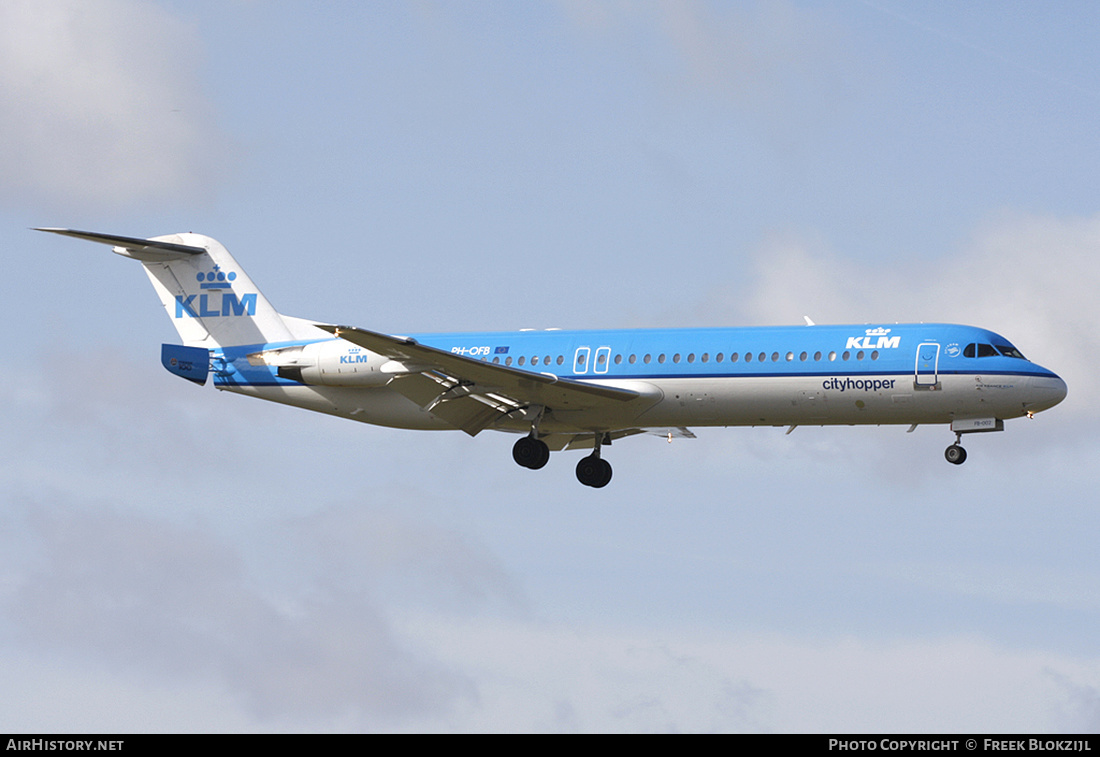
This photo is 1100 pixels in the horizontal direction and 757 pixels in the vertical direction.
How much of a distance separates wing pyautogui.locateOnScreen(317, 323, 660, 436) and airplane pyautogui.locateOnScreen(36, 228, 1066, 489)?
1.8 inches

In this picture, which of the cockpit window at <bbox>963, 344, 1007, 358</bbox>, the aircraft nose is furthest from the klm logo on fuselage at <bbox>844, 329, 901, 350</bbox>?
the aircraft nose

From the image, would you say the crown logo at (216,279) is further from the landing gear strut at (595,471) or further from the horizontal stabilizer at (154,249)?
the landing gear strut at (595,471)

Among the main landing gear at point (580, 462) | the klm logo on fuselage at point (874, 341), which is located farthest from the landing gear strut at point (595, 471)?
the klm logo on fuselage at point (874, 341)

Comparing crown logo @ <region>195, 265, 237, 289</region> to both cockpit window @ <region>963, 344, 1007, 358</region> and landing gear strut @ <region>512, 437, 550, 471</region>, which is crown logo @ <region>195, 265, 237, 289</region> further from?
cockpit window @ <region>963, 344, 1007, 358</region>

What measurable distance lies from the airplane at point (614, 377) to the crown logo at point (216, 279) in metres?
0.91

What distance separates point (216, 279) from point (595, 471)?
441 inches

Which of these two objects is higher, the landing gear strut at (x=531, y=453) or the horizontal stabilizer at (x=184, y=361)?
the horizontal stabilizer at (x=184, y=361)

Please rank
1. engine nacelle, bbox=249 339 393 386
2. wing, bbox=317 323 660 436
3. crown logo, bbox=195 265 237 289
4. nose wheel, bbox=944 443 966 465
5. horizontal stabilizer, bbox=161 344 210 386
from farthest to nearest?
crown logo, bbox=195 265 237 289
horizontal stabilizer, bbox=161 344 210 386
engine nacelle, bbox=249 339 393 386
nose wheel, bbox=944 443 966 465
wing, bbox=317 323 660 436

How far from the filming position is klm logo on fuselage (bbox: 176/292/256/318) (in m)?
40.7

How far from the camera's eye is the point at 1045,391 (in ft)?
112

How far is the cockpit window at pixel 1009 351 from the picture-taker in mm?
34562

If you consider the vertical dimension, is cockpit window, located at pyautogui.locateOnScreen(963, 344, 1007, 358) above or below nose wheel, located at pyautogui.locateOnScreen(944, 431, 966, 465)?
above

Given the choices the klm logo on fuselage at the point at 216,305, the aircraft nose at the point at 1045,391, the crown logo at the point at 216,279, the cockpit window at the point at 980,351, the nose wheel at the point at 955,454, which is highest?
the crown logo at the point at 216,279
